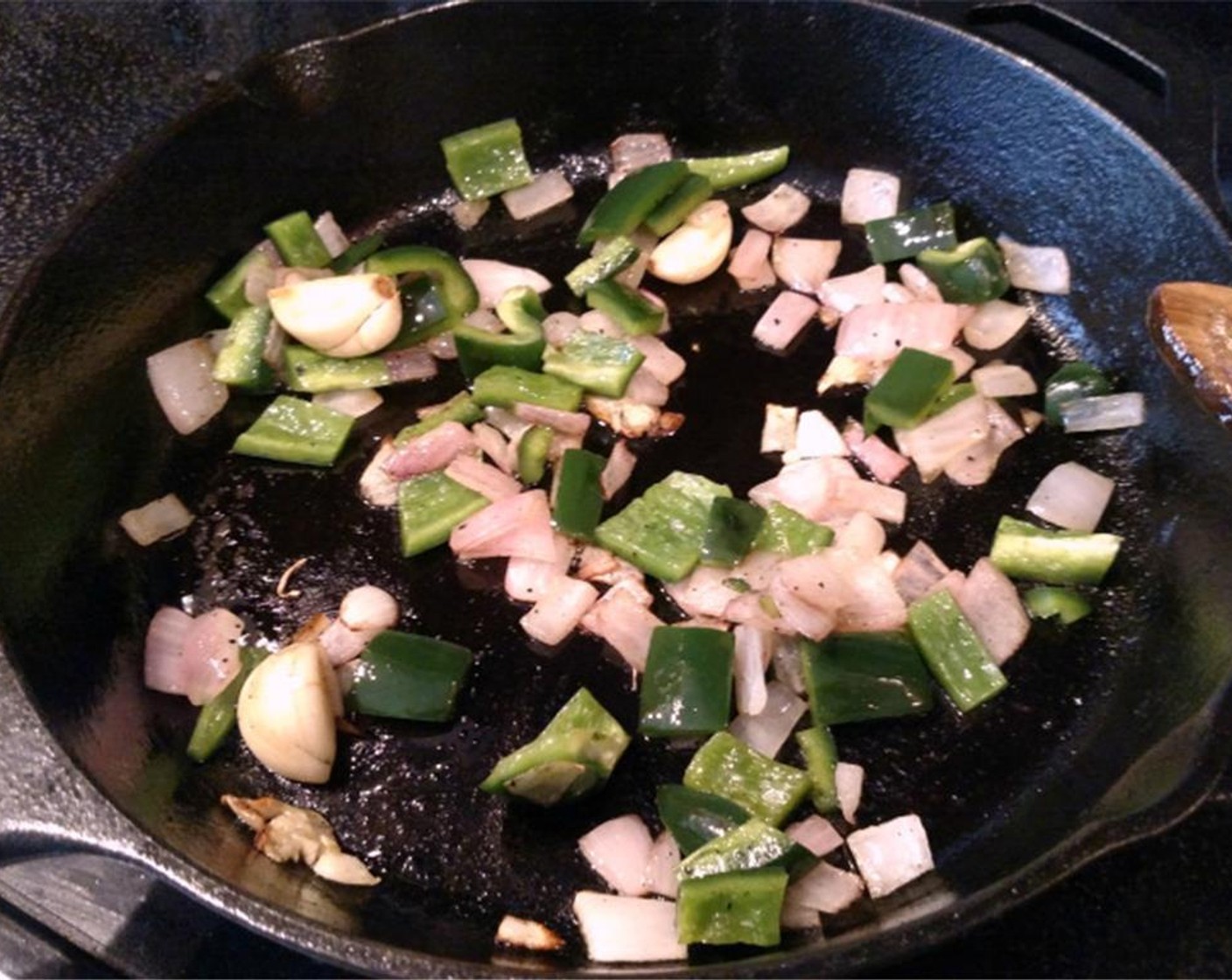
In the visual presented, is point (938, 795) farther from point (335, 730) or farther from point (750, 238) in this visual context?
point (750, 238)

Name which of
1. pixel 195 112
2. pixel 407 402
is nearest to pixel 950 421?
pixel 407 402

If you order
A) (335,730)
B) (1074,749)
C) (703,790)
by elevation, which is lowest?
(1074,749)

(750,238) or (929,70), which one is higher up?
(929,70)

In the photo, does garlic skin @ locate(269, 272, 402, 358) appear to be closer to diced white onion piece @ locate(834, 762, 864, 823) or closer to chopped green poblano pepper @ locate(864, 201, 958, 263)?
chopped green poblano pepper @ locate(864, 201, 958, 263)

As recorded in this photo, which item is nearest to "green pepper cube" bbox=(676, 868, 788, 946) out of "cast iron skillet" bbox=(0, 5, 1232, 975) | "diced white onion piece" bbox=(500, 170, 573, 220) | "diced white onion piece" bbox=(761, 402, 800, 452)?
"cast iron skillet" bbox=(0, 5, 1232, 975)

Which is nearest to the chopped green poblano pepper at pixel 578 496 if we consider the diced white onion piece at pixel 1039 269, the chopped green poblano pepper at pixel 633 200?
the chopped green poblano pepper at pixel 633 200
